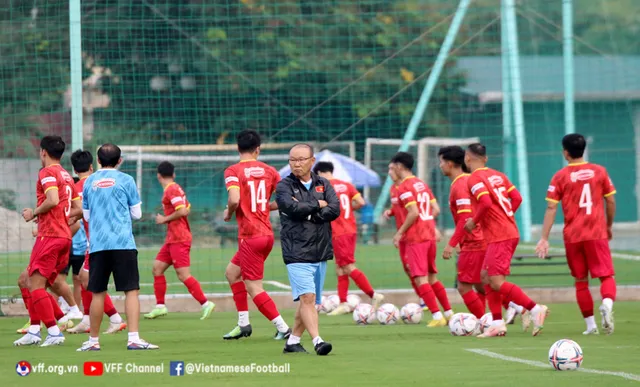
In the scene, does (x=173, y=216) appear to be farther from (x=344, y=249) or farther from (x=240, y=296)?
(x=344, y=249)

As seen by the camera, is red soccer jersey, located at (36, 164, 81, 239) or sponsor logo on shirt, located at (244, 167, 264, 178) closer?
red soccer jersey, located at (36, 164, 81, 239)

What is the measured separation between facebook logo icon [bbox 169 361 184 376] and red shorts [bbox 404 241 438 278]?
202 inches

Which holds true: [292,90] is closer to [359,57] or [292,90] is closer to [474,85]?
[359,57]

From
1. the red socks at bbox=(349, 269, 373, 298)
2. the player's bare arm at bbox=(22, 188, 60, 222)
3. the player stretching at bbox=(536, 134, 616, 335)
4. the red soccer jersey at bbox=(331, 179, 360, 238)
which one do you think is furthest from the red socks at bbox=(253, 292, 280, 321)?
the red soccer jersey at bbox=(331, 179, 360, 238)

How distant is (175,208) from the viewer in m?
15.3

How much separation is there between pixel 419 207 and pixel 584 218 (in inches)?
107

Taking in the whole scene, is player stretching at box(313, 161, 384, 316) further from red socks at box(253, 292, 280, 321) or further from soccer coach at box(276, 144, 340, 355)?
soccer coach at box(276, 144, 340, 355)

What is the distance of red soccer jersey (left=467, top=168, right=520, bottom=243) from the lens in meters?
12.6

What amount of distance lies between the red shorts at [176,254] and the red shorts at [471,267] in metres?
4.06

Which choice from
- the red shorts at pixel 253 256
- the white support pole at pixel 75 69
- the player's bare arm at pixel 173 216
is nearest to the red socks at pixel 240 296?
the red shorts at pixel 253 256

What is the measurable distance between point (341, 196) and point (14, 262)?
5.36m

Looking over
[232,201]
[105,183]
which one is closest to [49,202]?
[105,183]

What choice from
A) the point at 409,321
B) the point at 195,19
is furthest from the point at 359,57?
the point at 409,321

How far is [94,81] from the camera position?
59.2 feet
